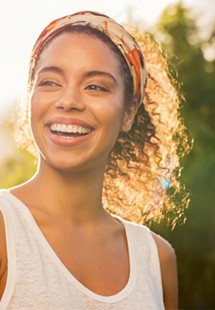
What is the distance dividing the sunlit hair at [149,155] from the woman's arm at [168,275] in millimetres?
377

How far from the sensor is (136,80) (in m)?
3.70

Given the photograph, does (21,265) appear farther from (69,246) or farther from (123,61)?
(123,61)

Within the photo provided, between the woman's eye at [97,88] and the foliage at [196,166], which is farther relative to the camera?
the foliage at [196,166]

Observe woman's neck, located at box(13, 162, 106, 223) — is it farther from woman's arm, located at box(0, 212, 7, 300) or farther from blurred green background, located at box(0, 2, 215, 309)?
blurred green background, located at box(0, 2, 215, 309)

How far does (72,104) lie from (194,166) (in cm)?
2337

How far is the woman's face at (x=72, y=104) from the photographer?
334 cm

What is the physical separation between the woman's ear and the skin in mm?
143

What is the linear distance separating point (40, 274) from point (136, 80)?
90 cm

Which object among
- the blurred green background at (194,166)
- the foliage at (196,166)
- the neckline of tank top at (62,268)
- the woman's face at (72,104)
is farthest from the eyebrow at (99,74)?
the foliage at (196,166)

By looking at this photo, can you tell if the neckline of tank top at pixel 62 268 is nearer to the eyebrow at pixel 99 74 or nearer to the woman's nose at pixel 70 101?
the woman's nose at pixel 70 101

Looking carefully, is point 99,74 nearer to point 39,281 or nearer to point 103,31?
point 103,31

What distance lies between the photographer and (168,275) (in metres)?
3.77

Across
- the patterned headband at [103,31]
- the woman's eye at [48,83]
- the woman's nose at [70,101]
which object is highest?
the patterned headband at [103,31]

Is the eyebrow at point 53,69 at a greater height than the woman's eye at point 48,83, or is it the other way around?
the eyebrow at point 53,69
